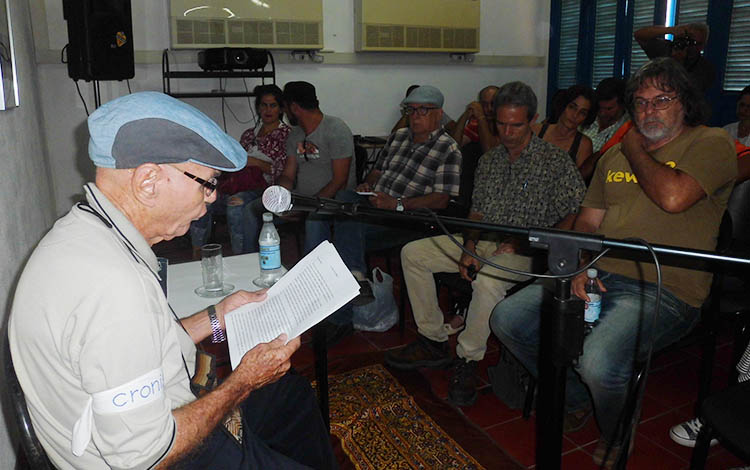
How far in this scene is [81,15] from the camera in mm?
3340

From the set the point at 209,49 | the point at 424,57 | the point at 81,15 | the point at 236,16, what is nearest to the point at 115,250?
the point at 81,15

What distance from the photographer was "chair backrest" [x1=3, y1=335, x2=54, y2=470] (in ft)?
2.88

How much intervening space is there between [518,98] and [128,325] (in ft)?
6.75

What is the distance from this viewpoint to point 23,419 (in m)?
0.88

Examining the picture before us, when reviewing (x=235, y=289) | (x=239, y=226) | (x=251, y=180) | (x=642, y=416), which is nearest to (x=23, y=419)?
(x=235, y=289)

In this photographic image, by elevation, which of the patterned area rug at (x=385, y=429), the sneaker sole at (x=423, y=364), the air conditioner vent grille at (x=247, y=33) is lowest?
the patterned area rug at (x=385, y=429)

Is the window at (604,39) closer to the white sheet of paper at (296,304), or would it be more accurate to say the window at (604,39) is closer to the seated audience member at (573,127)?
the seated audience member at (573,127)

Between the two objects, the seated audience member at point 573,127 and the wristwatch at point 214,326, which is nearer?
the wristwatch at point 214,326

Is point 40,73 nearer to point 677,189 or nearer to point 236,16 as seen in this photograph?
point 236,16

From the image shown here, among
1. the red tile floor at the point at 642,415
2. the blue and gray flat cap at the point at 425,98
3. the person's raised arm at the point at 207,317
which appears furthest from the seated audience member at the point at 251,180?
the person's raised arm at the point at 207,317

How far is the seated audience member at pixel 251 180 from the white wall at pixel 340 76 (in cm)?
144

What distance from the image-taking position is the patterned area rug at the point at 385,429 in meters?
1.96

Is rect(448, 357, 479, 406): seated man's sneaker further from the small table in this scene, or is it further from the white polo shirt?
the white polo shirt

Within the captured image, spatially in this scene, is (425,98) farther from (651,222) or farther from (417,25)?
(417,25)
